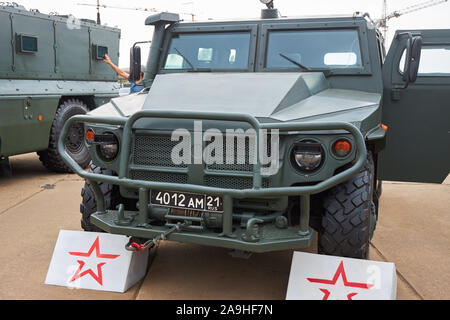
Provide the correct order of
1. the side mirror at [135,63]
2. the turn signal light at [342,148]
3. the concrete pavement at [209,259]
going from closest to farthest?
1. the turn signal light at [342,148]
2. the concrete pavement at [209,259]
3. the side mirror at [135,63]

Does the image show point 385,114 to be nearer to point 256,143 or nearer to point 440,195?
point 256,143

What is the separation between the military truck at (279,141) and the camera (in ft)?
10.0

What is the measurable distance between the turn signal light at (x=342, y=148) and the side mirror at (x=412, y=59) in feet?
4.12

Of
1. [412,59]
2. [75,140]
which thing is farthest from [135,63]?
[75,140]

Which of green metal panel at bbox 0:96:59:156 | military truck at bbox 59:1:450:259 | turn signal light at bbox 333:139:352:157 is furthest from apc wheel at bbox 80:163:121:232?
green metal panel at bbox 0:96:59:156

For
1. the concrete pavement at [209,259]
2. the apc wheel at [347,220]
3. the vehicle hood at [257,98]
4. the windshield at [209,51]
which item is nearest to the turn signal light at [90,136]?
the vehicle hood at [257,98]

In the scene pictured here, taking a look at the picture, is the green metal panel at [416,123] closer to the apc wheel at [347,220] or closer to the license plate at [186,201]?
the apc wheel at [347,220]

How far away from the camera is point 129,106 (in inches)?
150

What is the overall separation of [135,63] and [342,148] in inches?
106

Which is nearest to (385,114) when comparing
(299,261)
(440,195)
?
(299,261)

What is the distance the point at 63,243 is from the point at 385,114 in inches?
109

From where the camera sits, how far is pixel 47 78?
7.49 m

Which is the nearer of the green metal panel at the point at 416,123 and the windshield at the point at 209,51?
the green metal panel at the point at 416,123

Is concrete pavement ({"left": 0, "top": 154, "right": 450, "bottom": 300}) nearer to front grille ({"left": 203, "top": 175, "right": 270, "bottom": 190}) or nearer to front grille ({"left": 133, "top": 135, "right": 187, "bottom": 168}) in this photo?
front grille ({"left": 203, "top": 175, "right": 270, "bottom": 190})
